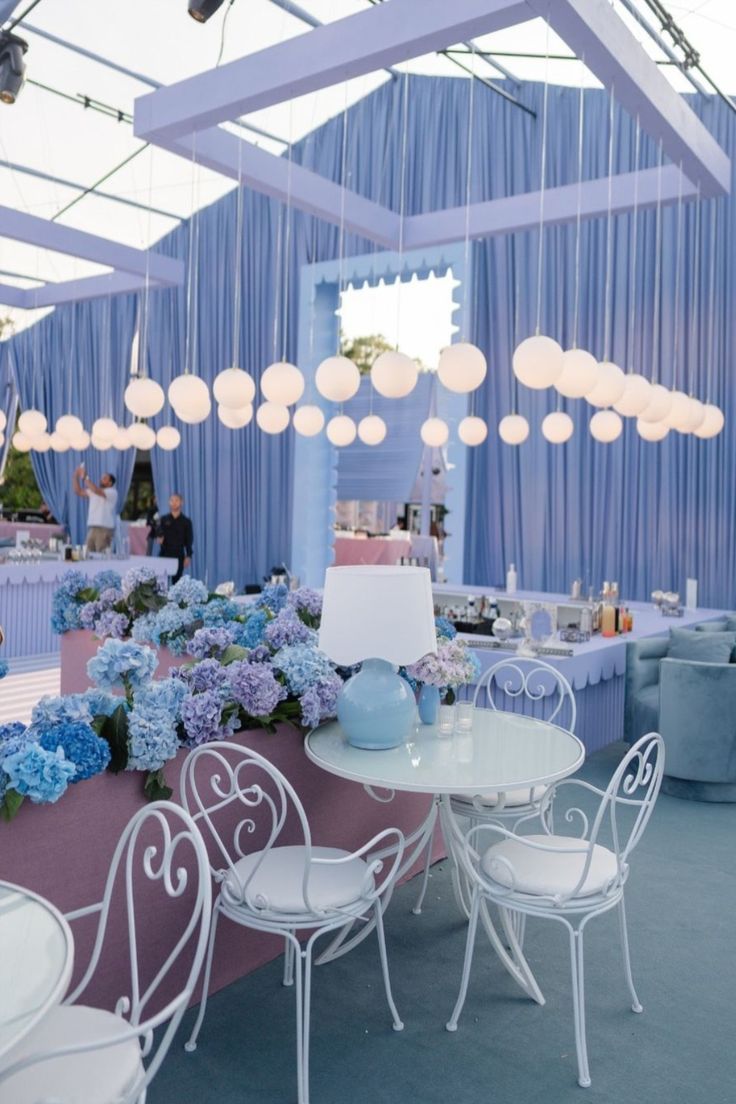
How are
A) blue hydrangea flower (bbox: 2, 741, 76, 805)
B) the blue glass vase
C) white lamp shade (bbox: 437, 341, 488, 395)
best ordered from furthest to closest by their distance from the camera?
white lamp shade (bbox: 437, 341, 488, 395), the blue glass vase, blue hydrangea flower (bbox: 2, 741, 76, 805)

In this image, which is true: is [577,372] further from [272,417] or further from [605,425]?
[272,417]

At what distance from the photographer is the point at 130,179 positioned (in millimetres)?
10586

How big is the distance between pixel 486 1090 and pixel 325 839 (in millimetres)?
1085

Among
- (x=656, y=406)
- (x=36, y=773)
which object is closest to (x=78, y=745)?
(x=36, y=773)

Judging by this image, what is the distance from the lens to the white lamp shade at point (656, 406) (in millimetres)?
5494

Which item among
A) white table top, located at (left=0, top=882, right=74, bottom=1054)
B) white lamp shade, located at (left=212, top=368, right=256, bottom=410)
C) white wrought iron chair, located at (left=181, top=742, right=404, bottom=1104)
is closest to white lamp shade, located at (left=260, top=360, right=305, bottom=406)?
white lamp shade, located at (left=212, top=368, right=256, bottom=410)

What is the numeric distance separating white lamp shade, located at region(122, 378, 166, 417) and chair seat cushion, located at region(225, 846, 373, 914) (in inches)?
154

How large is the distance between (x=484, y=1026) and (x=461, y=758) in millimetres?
753

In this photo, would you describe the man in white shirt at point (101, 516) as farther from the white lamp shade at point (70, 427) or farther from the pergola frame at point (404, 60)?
the pergola frame at point (404, 60)

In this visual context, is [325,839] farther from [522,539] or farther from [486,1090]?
[522,539]

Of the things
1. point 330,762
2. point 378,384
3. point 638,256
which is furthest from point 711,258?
point 330,762

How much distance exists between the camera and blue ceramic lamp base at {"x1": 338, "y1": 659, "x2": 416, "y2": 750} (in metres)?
2.85

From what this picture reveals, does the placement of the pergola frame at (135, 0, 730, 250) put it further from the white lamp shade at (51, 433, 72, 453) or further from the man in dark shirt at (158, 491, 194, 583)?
the man in dark shirt at (158, 491, 194, 583)

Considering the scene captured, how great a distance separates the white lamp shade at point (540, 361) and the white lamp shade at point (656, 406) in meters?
1.15
